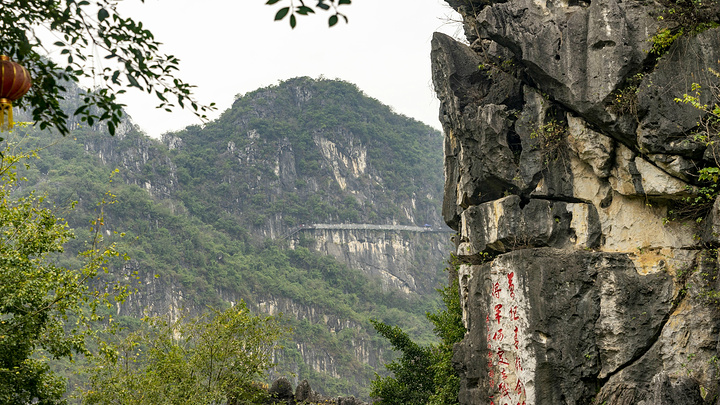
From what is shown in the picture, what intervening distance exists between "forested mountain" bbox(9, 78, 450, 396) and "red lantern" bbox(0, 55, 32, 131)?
71.8 feet

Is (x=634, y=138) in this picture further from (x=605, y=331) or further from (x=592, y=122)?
(x=605, y=331)

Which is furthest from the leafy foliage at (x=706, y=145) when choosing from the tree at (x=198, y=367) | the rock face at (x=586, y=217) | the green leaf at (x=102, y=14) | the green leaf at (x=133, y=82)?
the tree at (x=198, y=367)

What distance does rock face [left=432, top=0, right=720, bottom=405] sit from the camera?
5.49m

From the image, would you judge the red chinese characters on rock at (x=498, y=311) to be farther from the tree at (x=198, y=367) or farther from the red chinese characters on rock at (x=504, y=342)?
the tree at (x=198, y=367)

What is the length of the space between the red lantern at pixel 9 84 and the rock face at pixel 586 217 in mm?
4695

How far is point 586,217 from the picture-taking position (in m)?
6.30

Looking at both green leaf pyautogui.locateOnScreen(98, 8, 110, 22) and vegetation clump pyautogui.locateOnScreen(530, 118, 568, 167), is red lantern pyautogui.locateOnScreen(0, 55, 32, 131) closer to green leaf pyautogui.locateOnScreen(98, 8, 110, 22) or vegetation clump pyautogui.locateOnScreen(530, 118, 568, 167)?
green leaf pyautogui.locateOnScreen(98, 8, 110, 22)

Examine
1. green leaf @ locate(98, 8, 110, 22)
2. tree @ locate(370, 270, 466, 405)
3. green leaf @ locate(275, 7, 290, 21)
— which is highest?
green leaf @ locate(98, 8, 110, 22)

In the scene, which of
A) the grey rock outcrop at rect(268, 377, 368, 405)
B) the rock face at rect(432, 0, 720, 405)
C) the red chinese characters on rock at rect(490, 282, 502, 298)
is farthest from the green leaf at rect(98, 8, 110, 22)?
the grey rock outcrop at rect(268, 377, 368, 405)

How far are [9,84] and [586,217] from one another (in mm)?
5269

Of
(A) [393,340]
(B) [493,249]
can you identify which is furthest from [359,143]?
(B) [493,249]

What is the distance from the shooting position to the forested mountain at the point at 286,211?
28047 mm

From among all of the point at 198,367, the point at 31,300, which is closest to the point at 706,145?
the point at 31,300

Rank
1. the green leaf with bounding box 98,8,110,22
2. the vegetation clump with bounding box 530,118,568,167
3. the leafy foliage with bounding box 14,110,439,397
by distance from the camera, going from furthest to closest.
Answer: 1. the leafy foliage with bounding box 14,110,439,397
2. the vegetation clump with bounding box 530,118,568,167
3. the green leaf with bounding box 98,8,110,22
